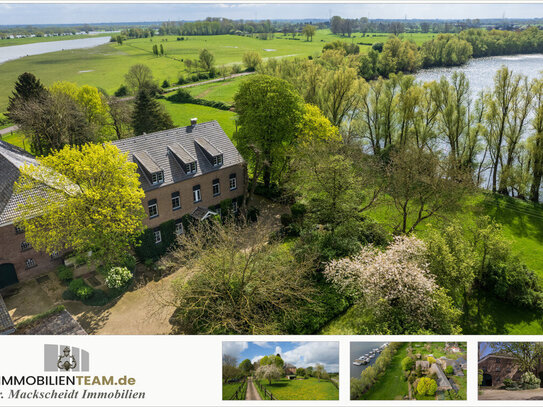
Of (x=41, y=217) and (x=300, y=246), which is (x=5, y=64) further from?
(x=300, y=246)

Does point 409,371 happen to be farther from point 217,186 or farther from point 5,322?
point 217,186

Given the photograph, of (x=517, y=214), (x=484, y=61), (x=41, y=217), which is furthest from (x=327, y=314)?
(x=484, y=61)

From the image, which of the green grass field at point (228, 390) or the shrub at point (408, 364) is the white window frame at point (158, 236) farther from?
the shrub at point (408, 364)

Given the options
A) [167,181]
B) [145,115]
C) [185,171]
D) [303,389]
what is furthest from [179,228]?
[145,115]

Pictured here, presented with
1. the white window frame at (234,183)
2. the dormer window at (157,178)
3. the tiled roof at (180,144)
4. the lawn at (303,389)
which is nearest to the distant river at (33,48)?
the tiled roof at (180,144)

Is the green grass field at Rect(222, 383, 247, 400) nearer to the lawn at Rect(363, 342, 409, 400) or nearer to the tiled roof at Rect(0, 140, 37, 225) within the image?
the lawn at Rect(363, 342, 409, 400)

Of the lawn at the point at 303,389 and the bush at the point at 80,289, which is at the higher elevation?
the lawn at the point at 303,389
